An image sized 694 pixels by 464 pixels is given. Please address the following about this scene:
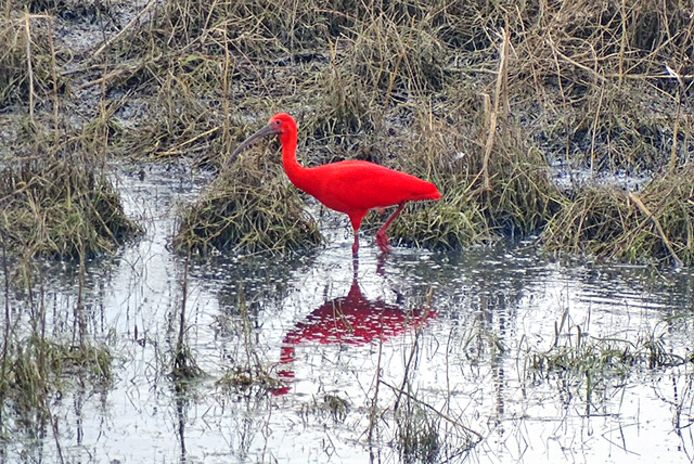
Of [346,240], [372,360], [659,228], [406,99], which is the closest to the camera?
[372,360]

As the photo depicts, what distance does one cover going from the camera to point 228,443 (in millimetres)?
6242

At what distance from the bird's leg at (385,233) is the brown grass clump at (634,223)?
83 cm

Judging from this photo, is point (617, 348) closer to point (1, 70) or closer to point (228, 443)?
point (228, 443)

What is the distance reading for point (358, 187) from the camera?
889 centimetres

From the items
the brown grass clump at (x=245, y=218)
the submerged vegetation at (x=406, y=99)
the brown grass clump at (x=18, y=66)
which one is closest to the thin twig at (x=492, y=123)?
the submerged vegetation at (x=406, y=99)

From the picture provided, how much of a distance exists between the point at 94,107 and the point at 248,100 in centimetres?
104

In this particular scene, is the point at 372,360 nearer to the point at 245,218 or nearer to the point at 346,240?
the point at 245,218

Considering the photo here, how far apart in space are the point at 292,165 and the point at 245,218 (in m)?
0.39

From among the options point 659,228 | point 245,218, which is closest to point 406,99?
point 245,218

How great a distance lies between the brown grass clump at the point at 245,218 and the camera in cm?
892

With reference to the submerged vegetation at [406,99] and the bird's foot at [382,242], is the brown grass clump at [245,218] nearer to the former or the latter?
the submerged vegetation at [406,99]

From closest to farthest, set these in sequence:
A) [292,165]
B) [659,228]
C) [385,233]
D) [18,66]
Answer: [659,228] → [292,165] → [385,233] → [18,66]

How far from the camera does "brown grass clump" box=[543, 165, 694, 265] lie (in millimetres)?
8789

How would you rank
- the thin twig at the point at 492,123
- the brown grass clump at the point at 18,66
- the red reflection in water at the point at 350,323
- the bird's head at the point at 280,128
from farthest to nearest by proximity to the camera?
1. the brown grass clump at the point at 18,66
2. the thin twig at the point at 492,123
3. the bird's head at the point at 280,128
4. the red reflection in water at the point at 350,323
